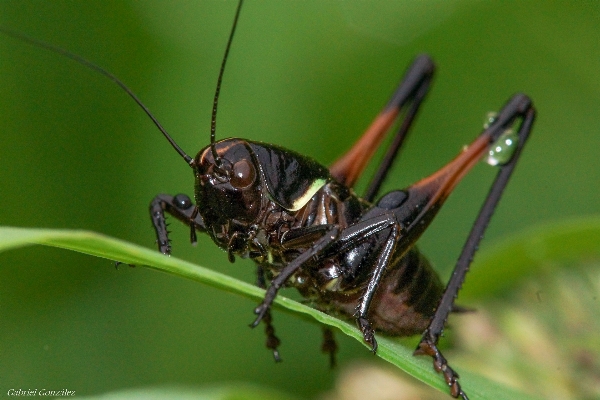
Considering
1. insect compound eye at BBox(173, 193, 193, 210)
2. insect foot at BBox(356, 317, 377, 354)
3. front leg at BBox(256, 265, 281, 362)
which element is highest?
insect compound eye at BBox(173, 193, 193, 210)

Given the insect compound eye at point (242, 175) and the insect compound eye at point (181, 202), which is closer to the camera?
the insect compound eye at point (242, 175)

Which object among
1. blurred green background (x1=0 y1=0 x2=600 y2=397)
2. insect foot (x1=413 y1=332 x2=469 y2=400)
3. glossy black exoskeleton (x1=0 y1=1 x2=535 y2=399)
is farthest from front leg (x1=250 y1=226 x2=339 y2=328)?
blurred green background (x1=0 y1=0 x2=600 y2=397)

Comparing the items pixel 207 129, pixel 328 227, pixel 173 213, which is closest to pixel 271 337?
pixel 328 227

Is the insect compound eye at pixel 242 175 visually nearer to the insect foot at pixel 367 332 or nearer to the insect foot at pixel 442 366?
the insect foot at pixel 367 332

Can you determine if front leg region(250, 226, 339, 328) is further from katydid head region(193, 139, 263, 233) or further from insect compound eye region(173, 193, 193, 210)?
insect compound eye region(173, 193, 193, 210)

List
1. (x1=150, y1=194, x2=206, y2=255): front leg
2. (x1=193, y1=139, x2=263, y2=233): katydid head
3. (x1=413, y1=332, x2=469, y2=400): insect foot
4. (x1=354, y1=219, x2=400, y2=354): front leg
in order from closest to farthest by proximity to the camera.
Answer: (x1=413, y1=332, x2=469, y2=400): insect foot → (x1=354, y1=219, x2=400, y2=354): front leg → (x1=193, y1=139, x2=263, y2=233): katydid head → (x1=150, y1=194, x2=206, y2=255): front leg

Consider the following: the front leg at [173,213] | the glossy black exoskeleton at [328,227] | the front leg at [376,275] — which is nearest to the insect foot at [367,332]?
the front leg at [376,275]

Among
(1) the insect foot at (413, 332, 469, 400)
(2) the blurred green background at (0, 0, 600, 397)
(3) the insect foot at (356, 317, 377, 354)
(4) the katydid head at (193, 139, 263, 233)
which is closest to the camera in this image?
(3) the insect foot at (356, 317, 377, 354)

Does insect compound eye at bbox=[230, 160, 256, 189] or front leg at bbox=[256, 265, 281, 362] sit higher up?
insect compound eye at bbox=[230, 160, 256, 189]
